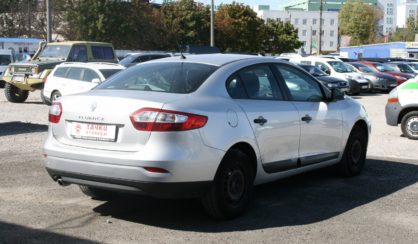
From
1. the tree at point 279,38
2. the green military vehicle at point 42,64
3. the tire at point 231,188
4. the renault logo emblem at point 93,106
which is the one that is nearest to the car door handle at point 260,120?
the tire at point 231,188

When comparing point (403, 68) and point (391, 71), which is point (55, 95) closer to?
point (391, 71)

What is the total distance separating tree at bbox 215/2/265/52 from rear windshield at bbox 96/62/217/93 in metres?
58.4

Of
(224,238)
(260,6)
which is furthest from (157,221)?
(260,6)

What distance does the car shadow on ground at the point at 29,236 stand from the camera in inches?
192

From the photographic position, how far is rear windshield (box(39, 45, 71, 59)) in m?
20.6

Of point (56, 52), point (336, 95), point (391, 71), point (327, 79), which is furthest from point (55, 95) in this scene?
point (391, 71)

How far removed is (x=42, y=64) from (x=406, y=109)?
12.1 meters

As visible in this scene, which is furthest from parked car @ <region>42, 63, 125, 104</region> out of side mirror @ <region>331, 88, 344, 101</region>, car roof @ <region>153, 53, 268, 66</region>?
car roof @ <region>153, 53, 268, 66</region>

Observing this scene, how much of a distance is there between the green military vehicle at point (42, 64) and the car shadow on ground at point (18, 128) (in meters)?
5.93

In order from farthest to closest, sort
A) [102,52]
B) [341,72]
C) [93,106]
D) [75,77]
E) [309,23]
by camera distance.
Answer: [309,23], [341,72], [102,52], [75,77], [93,106]

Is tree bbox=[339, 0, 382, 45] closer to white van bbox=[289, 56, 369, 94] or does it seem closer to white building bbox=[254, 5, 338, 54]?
white building bbox=[254, 5, 338, 54]

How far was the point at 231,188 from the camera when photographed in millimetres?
5543

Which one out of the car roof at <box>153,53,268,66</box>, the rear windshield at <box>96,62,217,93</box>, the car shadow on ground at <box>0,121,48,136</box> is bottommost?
the car shadow on ground at <box>0,121,48,136</box>

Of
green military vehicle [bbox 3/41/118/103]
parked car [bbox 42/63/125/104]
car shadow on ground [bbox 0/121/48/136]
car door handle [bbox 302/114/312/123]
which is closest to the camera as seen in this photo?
car door handle [bbox 302/114/312/123]
